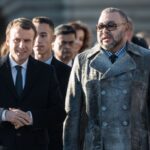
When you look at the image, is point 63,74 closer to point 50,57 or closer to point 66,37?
point 50,57

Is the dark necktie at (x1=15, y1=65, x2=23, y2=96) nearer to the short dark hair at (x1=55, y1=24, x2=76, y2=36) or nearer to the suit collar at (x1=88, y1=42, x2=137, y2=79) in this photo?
the suit collar at (x1=88, y1=42, x2=137, y2=79)

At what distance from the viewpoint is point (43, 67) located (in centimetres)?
899

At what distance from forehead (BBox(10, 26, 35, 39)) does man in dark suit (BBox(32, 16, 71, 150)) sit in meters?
1.11

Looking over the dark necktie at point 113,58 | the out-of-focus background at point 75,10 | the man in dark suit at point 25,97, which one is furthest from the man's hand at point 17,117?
the out-of-focus background at point 75,10

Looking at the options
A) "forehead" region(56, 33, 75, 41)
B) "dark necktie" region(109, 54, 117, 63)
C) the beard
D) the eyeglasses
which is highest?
the eyeglasses

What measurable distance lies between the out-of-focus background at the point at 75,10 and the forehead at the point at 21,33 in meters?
21.2

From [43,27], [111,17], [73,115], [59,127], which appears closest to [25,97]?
[73,115]

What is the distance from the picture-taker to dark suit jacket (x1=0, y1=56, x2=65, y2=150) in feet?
28.5

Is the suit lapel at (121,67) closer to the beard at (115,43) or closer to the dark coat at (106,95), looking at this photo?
the dark coat at (106,95)

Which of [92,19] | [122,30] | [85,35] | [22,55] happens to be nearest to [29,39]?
[22,55]

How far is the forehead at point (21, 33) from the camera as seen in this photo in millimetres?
8930

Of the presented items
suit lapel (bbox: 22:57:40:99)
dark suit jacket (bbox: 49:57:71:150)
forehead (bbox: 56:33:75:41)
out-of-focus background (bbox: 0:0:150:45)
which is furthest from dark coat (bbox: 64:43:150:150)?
out-of-focus background (bbox: 0:0:150:45)

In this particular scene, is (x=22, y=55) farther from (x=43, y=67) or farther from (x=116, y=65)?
(x=116, y=65)

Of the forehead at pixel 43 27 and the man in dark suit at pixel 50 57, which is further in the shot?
the forehead at pixel 43 27
